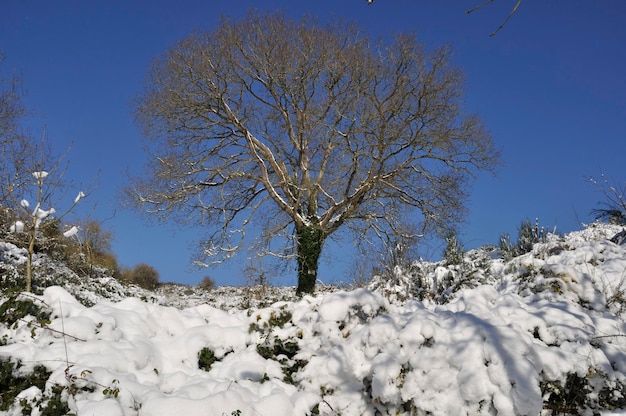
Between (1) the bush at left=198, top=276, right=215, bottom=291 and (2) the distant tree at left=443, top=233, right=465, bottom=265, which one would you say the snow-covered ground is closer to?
(2) the distant tree at left=443, top=233, right=465, bottom=265

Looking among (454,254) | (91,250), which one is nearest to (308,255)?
(454,254)

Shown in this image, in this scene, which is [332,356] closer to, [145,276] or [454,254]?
[454,254]

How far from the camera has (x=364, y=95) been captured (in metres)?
15.2

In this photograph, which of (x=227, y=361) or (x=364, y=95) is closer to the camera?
(x=227, y=361)

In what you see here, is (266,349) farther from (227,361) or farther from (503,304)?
(503,304)

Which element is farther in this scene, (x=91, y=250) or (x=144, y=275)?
(x=144, y=275)

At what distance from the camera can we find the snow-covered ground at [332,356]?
11.6 ft

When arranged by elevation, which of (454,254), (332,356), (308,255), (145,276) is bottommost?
(332,356)

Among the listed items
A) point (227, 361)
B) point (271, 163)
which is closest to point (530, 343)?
point (227, 361)

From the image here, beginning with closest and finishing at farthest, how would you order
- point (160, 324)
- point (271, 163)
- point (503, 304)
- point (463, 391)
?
point (463, 391)
point (503, 304)
point (160, 324)
point (271, 163)

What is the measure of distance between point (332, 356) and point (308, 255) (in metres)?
10.8

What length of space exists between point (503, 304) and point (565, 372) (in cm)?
104

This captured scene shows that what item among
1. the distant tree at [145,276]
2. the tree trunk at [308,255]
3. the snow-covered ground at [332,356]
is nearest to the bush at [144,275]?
the distant tree at [145,276]

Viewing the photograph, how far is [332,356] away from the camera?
4.20 meters
